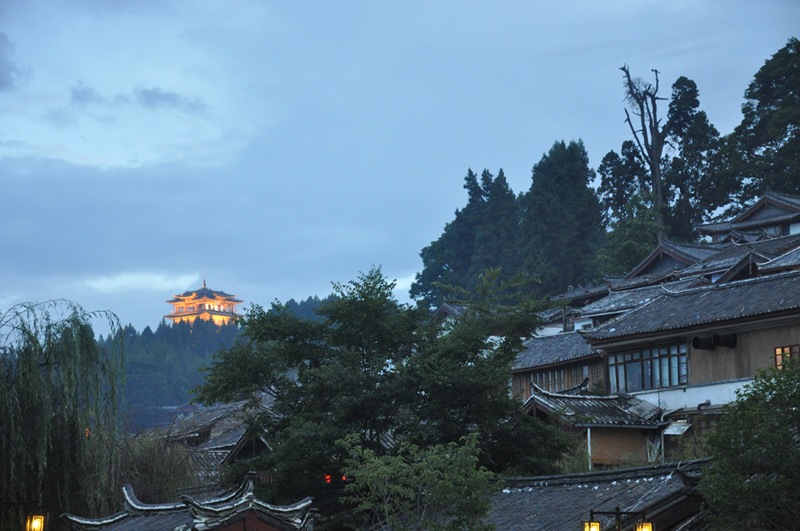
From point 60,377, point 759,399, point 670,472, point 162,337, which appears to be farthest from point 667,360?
point 162,337

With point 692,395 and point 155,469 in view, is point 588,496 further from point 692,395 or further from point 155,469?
point 155,469

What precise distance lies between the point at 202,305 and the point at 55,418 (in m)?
137

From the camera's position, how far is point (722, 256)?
4459cm

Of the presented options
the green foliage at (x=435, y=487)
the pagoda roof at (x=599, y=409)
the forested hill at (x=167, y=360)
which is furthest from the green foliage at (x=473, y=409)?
the forested hill at (x=167, y=360)

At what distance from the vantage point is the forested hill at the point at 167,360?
103312 millimetres

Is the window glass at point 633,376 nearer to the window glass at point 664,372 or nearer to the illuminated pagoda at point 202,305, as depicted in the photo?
the window glass at point 664,372

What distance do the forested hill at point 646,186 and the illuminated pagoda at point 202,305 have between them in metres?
84.0

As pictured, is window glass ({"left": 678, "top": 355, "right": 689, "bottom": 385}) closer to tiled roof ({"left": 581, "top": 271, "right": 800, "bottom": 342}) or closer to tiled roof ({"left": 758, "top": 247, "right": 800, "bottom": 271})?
tiled roof ({"left": 581, "top": 271, "right": 800, "bottom": 342})

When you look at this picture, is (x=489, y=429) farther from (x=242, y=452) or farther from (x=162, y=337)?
(x=162, y=337)

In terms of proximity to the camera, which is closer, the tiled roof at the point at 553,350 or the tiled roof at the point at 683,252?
the tiled roof at the point at 553,350

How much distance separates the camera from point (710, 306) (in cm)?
2944

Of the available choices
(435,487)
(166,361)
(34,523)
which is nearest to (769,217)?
(435,487)

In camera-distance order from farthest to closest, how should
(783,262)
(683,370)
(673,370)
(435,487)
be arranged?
(783,262), (673,370), (683,370), (435,487)


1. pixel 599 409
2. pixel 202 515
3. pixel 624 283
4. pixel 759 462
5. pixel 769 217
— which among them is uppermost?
pixel 769 217
